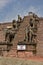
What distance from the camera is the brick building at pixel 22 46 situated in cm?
3238

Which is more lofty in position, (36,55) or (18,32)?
(18,32)

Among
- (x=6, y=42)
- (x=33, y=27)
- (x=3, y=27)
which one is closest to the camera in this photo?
(x=33, y=27)

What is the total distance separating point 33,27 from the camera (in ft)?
114

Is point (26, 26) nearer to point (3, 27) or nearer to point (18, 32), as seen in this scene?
point (18, 32)

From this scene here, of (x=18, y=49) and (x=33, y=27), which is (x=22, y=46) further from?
(x=33, y=27)

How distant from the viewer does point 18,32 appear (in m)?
36.7

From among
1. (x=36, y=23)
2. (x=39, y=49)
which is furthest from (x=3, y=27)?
(x=39, y=49)

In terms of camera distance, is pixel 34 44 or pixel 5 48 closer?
pixel 34 44

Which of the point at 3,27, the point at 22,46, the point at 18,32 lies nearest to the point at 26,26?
Result: the point at 18,32

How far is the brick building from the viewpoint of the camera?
32.4 m

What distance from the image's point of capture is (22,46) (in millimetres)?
33469

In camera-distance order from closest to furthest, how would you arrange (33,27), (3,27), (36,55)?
(36,55) → (33,27) → (3,27)

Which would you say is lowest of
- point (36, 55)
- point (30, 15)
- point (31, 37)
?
point (36, 55)

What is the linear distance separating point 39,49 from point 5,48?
6.39 meters
